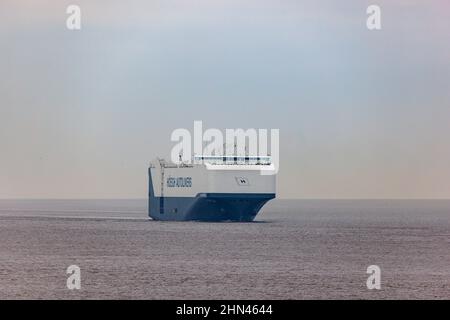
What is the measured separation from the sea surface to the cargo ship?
77.9 inches

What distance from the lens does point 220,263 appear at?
220ft

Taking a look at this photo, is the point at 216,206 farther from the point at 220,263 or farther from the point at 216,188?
the point at 220,263

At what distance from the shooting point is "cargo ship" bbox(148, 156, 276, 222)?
100938mm

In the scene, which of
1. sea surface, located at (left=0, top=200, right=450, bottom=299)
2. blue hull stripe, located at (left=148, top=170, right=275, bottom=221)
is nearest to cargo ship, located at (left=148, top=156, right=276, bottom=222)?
blue hull stripe, located at (left=148, top=170, right=275, bottom=221)

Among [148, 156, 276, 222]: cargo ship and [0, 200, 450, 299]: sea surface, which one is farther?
[148, 156, 276, 222]: cargo ship

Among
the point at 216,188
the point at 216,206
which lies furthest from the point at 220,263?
the point at 216,206

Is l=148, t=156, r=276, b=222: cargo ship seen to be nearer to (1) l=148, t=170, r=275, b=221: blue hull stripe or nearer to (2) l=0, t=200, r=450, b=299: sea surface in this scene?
(1) l=148, t=170, r=275, b=221: blue hull stripe

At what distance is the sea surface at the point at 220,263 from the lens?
5284cm

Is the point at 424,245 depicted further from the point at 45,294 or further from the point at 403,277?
the point at 45,294

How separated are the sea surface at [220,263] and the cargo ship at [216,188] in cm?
198

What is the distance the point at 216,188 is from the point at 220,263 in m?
34.1

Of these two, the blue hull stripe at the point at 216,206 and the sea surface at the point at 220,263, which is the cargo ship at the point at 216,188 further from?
the sea surface at the point at 220,263
